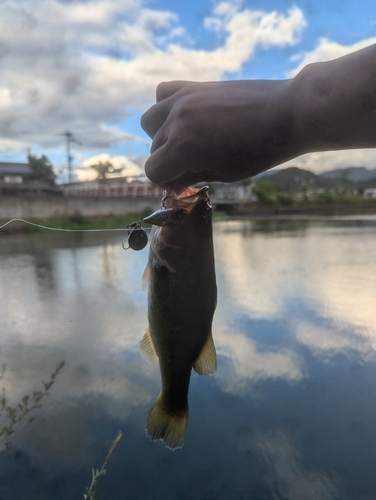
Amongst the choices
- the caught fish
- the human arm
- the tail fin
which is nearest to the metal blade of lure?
the caught fish

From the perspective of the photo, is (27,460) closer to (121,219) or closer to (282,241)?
(121,219)

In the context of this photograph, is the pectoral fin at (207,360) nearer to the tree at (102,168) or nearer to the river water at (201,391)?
the river water at (201,391)

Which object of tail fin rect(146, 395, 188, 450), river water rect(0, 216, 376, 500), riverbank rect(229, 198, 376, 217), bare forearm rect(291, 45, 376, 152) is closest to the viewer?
bare forearm rect(291, 45, 376, 152)

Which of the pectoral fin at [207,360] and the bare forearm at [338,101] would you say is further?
the pectoral fin at [207,360]

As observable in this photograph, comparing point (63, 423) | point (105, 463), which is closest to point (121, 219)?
point (63, 423)

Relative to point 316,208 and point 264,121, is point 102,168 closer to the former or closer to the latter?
point 264,121

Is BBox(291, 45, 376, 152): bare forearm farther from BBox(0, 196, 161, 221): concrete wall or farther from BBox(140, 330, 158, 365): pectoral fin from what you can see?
BBox(0, 196, 161, 221): concrete wall

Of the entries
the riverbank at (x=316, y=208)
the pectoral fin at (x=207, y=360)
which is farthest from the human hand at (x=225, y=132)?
the riverbank at (x=316, y=208)
